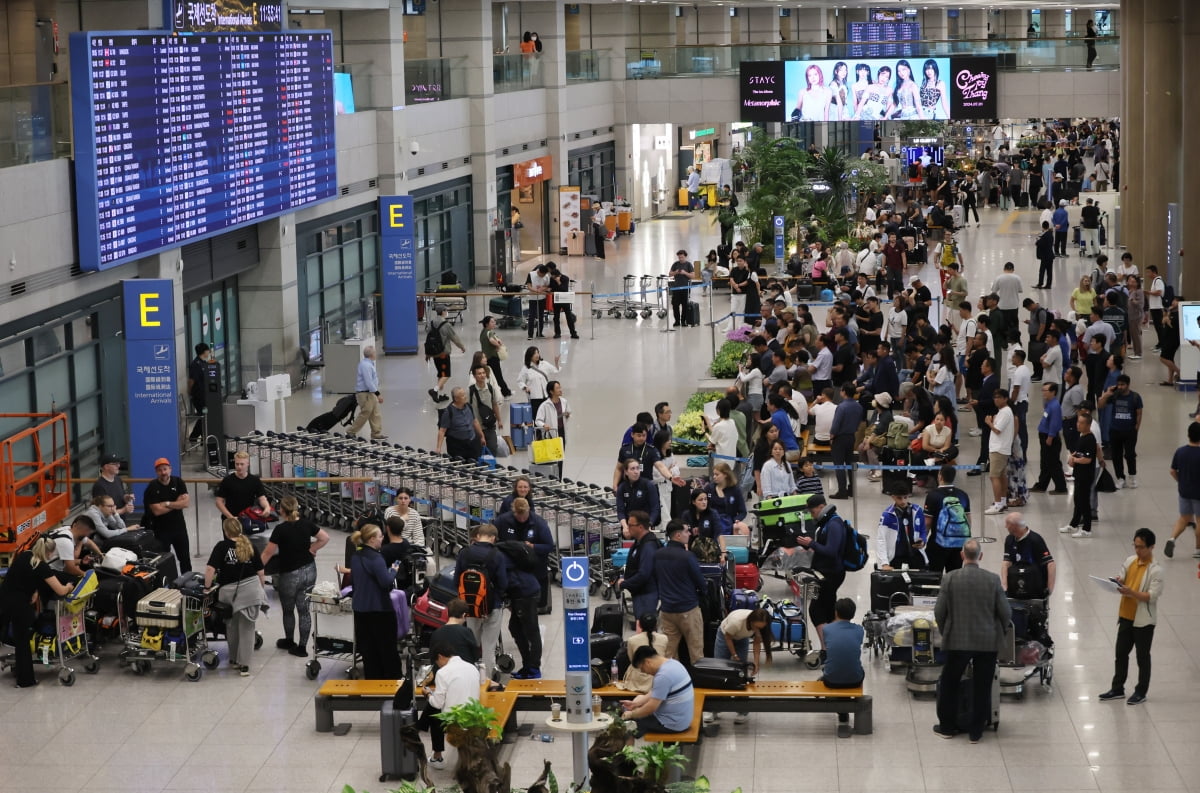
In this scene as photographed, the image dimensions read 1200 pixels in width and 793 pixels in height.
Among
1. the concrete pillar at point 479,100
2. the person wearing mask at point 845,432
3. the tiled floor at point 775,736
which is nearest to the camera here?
the tiled floor at point 775,736

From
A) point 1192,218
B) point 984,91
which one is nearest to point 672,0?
point 984,91

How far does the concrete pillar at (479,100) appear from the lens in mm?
35875

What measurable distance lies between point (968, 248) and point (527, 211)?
1110cm

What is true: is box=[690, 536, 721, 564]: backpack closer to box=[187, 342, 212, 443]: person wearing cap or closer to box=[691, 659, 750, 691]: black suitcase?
box=[691, 659, 750, 691]: black suitcase

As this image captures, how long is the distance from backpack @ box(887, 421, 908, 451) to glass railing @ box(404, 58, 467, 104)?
17260mm

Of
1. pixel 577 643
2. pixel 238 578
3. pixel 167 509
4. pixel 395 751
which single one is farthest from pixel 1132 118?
pixel 577 643

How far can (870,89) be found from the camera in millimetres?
42125

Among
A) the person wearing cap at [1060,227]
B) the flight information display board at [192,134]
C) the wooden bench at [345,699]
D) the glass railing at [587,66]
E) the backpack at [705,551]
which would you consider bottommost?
the wooden bench at [345,699]

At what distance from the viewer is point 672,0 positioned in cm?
4716

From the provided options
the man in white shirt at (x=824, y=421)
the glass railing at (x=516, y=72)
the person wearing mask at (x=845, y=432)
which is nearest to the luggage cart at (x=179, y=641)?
the person wearing mask at (x=845, y=432)

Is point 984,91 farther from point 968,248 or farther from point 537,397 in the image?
point 537,397

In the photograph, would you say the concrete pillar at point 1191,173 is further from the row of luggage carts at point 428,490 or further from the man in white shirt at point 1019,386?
the row of luggage carts at point 428,490

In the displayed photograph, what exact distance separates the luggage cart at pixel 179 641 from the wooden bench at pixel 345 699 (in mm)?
1629

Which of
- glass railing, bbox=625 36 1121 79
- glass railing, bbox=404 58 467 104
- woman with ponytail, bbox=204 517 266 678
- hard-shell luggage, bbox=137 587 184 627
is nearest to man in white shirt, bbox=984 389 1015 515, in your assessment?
woman with ponytail, bbox=204 517 266 678
